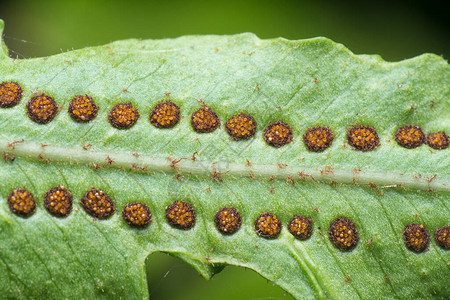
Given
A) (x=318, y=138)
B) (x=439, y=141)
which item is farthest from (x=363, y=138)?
(x=439, y=141)

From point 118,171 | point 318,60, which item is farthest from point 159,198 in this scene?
point 318,60

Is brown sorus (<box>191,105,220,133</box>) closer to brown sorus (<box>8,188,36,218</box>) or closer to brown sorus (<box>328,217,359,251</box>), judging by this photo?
brown sorus (<box>328,217,359,251</box>)

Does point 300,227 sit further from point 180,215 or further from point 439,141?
point 439,141

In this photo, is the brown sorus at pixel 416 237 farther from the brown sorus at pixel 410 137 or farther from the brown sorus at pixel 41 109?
the brown sorus at pixel 41 109

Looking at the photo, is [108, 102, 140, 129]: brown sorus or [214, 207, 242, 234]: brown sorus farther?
[108, 102, 140, 129]: brown sorus

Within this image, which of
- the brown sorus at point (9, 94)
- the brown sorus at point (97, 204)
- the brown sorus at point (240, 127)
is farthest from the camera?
the brown sorus at point (240, 127)

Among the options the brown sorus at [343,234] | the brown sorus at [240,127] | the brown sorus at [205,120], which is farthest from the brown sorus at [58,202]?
the brown sorus at [343,234]

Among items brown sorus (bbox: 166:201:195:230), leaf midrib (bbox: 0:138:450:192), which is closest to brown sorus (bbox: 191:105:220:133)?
leaf midrib (bbox: 0:138:450:192)
